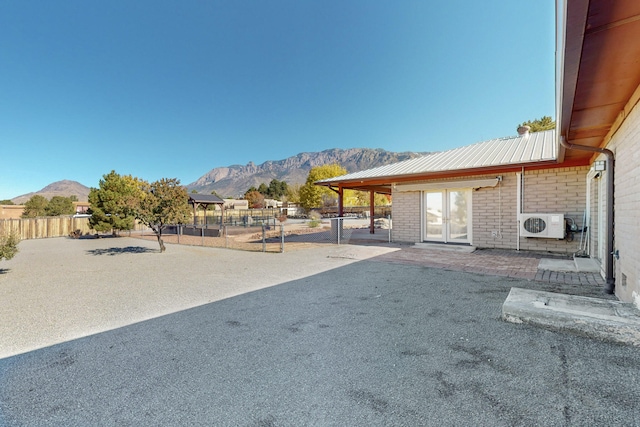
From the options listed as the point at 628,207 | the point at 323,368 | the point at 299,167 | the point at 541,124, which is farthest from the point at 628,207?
the point at 299,167

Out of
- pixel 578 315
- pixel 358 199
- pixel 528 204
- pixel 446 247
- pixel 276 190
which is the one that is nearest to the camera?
pixel 578 315

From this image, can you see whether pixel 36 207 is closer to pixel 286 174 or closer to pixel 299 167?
pixel 286 174

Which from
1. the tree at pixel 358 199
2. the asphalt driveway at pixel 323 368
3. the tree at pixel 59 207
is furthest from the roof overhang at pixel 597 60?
the tree at pixel 59 207

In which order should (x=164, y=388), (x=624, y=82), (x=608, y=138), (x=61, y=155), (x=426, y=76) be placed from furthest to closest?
(x=61, y=155) < (x=426, y=76) < (x=608, y=138) < (x=624, y=82) < (x=164, y=388)

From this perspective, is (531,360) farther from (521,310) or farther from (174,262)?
(174,262)

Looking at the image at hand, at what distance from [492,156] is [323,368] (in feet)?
31.8

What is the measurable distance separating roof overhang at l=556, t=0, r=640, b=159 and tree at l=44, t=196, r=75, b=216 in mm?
46826

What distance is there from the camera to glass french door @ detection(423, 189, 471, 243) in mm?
9641

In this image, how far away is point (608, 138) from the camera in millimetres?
5016

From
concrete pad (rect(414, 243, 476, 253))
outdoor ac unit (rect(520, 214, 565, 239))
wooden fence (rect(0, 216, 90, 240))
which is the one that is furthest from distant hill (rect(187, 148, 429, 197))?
outdoor ac unit (rect(520, 214, 565, 239))

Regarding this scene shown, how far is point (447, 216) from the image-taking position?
393 inches

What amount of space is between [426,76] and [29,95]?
86.4ft

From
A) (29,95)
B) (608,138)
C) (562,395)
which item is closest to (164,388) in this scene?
(562,395)

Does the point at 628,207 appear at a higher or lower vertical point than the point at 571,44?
lower
